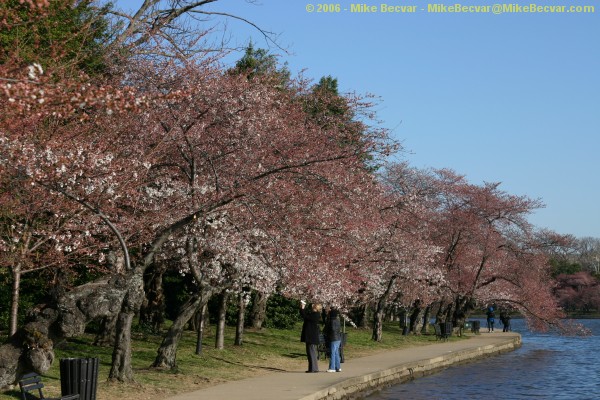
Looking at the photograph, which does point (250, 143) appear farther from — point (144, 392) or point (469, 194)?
point (469, 194)

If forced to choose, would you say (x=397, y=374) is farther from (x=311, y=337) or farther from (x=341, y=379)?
(x=341, y=379)

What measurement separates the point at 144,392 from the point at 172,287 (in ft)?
66.4

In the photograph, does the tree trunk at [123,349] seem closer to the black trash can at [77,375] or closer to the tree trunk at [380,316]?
the black trash can at [77,375]

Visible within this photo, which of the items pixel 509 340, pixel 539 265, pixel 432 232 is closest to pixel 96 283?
pixel 509 340

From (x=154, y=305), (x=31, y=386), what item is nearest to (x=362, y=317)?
(x=154, y=305)

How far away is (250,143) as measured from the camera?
2339cm

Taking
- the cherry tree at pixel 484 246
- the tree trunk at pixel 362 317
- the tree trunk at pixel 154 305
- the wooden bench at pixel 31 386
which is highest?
the cherry tree at pixel 484 246

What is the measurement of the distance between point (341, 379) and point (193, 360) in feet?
16.8

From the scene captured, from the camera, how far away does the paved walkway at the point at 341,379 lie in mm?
17562

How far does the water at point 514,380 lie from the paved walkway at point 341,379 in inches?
17.0

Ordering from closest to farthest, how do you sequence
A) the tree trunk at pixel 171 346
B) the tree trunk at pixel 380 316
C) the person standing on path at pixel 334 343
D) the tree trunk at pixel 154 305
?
the tree trunk at pixel 171 346 < the person standing on path at pixel 334 343 < the tree trunk at pixel 154 305 < the tree trunk at pixel 380 316

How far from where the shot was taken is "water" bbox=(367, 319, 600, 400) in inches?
922

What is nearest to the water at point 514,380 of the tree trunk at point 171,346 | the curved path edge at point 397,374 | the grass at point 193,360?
the curved path edge at point 397,374

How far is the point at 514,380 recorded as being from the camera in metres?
28.3
